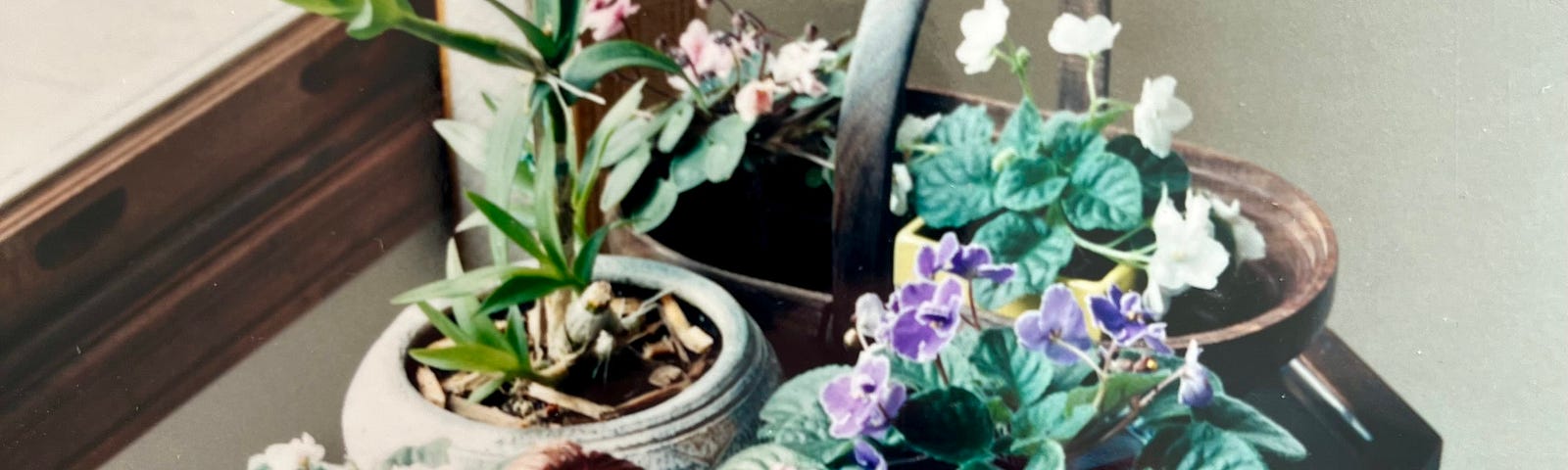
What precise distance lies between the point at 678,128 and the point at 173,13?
32 cm

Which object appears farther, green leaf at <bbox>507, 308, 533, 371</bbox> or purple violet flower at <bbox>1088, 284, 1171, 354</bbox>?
green leaf at <bbox>507, 308, 533, 371</bbox>

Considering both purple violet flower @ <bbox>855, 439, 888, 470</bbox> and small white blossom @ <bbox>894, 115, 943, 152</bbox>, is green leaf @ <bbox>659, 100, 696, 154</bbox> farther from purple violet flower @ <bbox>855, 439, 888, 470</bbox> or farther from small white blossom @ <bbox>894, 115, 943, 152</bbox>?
purple violet flower @ <bbox>855, 439, 888, 470</bbox>

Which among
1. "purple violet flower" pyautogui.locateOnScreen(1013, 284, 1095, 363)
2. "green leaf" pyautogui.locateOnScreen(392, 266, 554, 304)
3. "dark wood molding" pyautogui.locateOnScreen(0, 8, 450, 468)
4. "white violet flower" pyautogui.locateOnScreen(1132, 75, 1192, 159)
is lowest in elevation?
"dark wood molding" pyautogui.locateOnScreen(0, 8, 450, 468)

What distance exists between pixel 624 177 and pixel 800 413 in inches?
7.5

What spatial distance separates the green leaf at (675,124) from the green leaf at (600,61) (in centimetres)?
9

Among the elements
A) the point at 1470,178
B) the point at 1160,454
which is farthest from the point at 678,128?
the point at 1470,178

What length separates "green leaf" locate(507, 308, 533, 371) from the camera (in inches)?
27.7

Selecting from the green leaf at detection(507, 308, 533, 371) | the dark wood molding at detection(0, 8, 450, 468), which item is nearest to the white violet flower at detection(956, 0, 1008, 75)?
the green leaf at detection(507, 308, 533, 371)

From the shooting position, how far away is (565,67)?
0.68m

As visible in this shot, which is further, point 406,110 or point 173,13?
point 406,110

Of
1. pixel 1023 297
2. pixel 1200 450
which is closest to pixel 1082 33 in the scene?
pixel 1023 297

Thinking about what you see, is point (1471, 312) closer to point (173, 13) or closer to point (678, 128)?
point (678, 128)

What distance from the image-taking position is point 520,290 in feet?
2.24

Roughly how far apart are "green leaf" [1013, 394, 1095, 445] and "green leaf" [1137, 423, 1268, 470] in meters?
0.04
